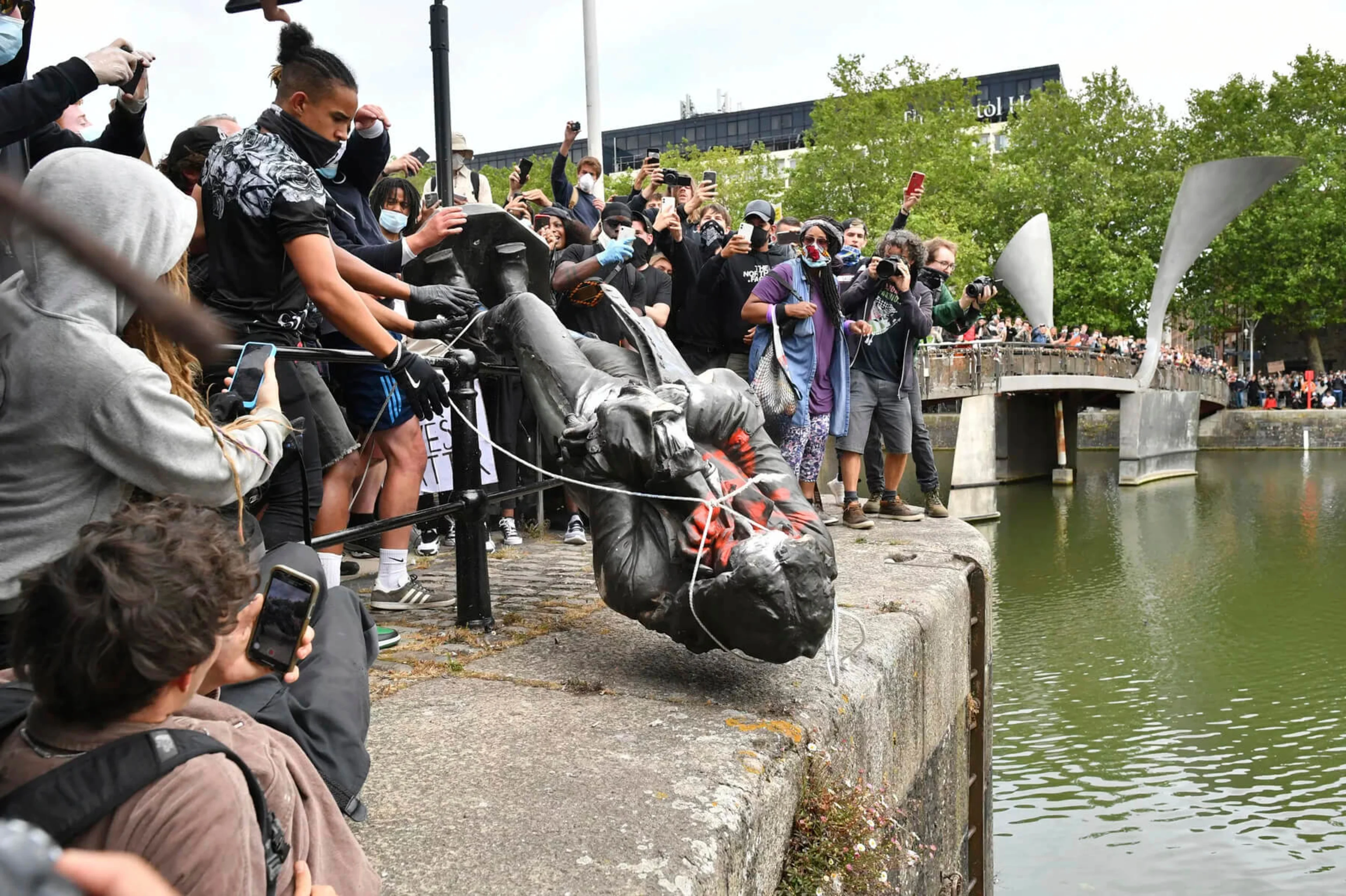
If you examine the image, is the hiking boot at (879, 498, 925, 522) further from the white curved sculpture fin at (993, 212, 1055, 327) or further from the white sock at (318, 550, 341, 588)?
the white curved sculpture fin at (993, 212, 1055, 327)

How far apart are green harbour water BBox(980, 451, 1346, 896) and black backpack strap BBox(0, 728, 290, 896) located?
5.96 m

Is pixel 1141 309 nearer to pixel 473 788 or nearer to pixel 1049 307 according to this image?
pixel 1049 307

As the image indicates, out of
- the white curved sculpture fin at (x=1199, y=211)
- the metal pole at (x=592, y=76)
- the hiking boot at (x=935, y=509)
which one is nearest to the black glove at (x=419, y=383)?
the hiking boot at (x=935, y=509)

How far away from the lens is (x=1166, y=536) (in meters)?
16.3

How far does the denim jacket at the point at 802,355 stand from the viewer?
6.33m

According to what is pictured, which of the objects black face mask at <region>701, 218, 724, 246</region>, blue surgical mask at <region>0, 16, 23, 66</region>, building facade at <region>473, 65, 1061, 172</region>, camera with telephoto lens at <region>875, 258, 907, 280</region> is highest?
building facade at <region>473, 65, 1061, 172</region>

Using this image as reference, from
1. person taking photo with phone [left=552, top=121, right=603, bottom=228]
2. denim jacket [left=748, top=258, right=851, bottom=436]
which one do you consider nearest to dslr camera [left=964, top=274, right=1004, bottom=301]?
denim jacket [left=748, top=258, right=851, bottom=436]

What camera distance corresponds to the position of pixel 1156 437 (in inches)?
1027

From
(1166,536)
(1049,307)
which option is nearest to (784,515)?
(1166,536)

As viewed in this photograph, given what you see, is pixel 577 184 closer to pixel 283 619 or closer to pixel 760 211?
pixel 760 211

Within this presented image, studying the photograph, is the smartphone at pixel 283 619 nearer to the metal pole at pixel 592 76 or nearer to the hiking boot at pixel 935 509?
the hiking boot at pixel 935 509

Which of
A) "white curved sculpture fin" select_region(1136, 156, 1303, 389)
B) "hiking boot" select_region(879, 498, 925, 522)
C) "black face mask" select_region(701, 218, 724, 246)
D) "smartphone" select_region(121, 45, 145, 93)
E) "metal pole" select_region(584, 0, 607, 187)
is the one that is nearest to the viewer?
"smartphone" select_region(121, 45, 145, 93)

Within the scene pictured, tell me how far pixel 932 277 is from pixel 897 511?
1534mm

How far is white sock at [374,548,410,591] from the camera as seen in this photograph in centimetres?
430
